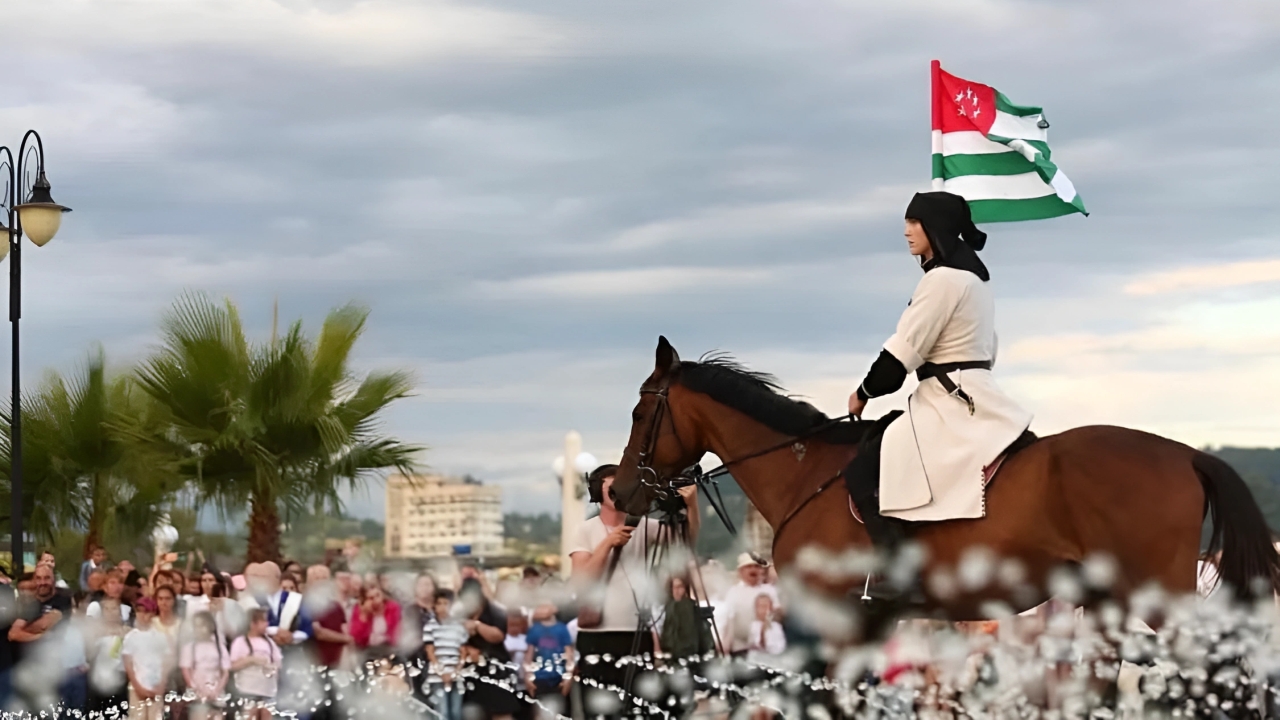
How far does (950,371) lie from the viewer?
26.0 feet

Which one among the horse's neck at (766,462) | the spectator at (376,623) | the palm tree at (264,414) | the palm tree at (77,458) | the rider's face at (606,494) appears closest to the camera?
the horse's neck at (766,462)

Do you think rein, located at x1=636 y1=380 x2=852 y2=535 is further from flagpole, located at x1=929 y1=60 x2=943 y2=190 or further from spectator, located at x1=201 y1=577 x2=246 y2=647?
spectator, located at x1=201 y1=577 x2=246 y2=647

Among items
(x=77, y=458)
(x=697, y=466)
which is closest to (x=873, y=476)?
(x=697, y=466)

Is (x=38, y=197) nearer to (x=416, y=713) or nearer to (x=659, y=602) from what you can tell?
(x=416, y=713)

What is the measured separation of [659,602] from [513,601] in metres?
2.88

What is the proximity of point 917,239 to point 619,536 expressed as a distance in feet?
7.57

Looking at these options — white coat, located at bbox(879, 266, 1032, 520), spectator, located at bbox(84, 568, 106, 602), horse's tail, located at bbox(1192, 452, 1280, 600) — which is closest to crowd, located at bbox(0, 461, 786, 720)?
spectator, located at bbox(84, 568, 106, 602)

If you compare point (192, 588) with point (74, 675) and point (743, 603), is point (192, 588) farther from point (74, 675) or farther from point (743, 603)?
point (743, 603)

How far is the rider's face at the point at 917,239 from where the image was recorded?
26.3 feet

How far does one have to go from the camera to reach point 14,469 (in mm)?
17688

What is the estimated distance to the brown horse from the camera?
291 inches

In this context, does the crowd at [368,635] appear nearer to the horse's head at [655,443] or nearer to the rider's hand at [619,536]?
the rider's hand at [619,536]

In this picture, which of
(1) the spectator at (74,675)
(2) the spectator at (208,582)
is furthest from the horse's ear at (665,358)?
(1) the spectator at (74,675)

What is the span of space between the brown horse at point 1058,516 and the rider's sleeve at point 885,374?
1.54 feet
